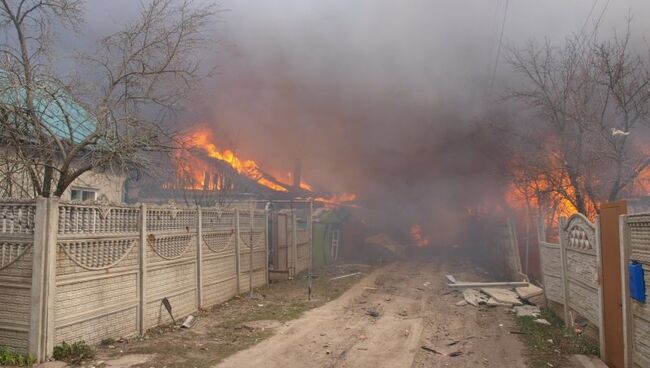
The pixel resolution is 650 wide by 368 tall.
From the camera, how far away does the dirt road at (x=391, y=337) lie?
224 inches

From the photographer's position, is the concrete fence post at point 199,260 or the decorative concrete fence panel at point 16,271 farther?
the concrete fence post at point 199,260

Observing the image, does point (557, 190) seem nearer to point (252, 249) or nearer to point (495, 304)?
point (495, 304)

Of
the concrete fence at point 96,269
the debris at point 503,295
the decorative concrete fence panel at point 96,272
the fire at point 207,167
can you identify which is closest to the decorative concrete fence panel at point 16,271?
the concrete fence at point 96,269

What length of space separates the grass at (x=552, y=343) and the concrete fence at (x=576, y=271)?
29 cm

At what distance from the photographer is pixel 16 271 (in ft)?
16.5

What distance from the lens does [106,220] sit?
19.9ft

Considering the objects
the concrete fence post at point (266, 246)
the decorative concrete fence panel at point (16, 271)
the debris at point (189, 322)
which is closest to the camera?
the decorative concrete fence panel at point (16, 271)

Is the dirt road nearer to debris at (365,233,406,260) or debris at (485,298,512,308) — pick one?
debris at (485,298,512,308)

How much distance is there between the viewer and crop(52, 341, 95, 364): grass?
202 inches

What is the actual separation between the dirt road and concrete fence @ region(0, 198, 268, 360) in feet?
5.74

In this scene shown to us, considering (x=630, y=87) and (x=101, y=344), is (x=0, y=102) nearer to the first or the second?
(x=101, y=344)

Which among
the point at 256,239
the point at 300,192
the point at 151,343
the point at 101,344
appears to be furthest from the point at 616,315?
the point at 300,192

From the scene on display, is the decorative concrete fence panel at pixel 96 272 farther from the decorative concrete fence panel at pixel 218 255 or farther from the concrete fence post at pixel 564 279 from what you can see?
the concrete fence post at pixel 564 279

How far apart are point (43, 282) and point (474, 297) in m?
8.12
